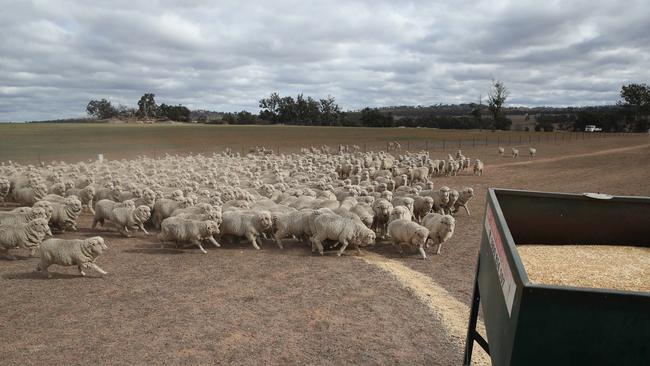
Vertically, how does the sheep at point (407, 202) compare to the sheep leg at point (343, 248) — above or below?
above

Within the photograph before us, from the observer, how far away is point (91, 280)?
9.37 metres

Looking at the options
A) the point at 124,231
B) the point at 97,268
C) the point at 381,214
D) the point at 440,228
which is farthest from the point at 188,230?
the point at 440,228

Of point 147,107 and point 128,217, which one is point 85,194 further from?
point 147,107

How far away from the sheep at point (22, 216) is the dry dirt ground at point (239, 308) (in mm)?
1030

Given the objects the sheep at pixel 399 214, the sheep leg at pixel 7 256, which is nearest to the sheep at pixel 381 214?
the sheep at pixel 399 214

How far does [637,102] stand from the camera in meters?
101

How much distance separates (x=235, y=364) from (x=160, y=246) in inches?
264

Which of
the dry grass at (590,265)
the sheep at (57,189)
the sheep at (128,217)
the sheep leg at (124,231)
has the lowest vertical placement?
the sheep leg at (124,231)

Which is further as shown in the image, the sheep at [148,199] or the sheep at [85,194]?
the sheep at [85,194]

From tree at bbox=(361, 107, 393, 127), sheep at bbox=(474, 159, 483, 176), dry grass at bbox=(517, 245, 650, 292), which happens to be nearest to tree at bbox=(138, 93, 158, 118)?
tree at bbox=(361, 107, 393, 127)

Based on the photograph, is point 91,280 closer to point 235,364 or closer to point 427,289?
point 235,364

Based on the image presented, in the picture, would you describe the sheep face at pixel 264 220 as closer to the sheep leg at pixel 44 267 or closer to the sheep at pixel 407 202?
the sheep at pixel 407 202

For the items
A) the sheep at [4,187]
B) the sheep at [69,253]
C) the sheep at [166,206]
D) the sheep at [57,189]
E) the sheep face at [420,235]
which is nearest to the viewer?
the sheep at [69,253]

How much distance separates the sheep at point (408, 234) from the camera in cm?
1108
